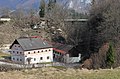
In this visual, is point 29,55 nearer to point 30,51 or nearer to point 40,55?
point 30,51

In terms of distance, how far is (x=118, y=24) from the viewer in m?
39.1

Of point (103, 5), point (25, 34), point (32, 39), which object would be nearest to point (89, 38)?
point (103, 5)

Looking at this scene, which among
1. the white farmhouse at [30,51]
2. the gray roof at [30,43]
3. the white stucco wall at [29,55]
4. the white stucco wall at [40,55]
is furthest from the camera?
the white stucco wall at [40,55]

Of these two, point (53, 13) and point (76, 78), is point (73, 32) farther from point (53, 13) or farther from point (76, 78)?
point (76, 78)

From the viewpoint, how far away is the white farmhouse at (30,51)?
1718 inches

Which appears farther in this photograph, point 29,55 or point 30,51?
point 29,55

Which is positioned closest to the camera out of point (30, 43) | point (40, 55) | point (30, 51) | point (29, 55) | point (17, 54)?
point (30, 51)

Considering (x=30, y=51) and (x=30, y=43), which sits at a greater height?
(x=30, y=43)

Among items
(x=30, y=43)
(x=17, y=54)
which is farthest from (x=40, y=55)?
(x=17, y=54)

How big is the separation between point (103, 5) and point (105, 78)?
3660 cm

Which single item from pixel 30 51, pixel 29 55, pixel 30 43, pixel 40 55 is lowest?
pixel 40 55

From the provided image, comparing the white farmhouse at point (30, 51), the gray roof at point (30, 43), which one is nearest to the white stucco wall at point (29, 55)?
the white farmhouse at point (30, 51)

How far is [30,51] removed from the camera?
44062 millimetres

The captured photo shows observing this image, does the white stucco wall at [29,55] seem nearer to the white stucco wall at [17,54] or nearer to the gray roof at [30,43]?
the white stucco wall at [17,54]
